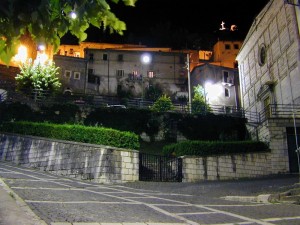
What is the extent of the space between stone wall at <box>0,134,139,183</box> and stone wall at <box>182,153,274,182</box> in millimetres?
4174

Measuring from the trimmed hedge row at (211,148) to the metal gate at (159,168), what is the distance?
1624 millimetres

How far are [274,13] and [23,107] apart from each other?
1010 inches

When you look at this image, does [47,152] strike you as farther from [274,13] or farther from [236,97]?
[236,97]

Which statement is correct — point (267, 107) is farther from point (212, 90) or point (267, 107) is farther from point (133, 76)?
point (133, 76)

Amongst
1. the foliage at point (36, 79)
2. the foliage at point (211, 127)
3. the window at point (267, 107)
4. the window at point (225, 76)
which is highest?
the window at point (225, 76)

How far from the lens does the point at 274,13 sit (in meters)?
30.2

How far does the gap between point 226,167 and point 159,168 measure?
18.6ft

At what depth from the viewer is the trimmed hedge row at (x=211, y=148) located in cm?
2042

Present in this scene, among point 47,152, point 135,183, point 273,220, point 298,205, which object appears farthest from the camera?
point 47,152

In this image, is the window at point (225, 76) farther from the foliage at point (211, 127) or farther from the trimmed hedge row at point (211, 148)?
the trimmed hedge row at point (211, 148)

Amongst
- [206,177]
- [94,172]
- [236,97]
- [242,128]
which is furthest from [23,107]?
[236,97]

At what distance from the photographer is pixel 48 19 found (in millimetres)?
3363

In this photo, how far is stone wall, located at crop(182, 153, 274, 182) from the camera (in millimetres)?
19547

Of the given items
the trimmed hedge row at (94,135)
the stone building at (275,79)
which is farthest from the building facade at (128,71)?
the trimmed hedge row at (94,135)
